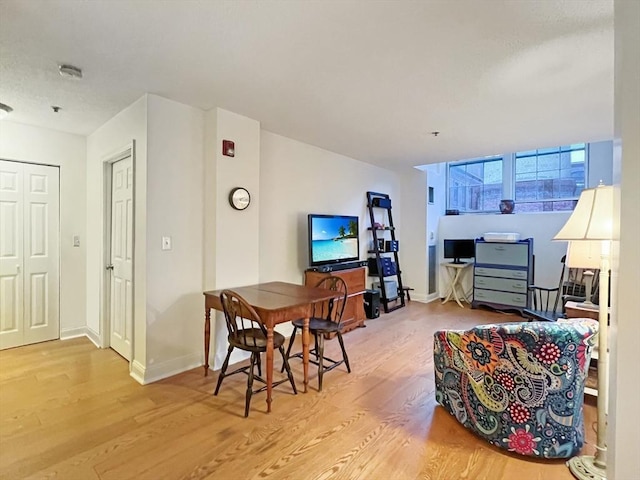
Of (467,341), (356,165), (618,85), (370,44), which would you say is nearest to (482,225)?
(356,165)

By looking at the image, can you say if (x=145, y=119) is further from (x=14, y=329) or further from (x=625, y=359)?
(x=625, y=359)

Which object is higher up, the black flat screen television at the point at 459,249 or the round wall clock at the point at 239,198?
the round wall clock at the point at 239,198

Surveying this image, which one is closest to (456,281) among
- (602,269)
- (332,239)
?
(332,239)

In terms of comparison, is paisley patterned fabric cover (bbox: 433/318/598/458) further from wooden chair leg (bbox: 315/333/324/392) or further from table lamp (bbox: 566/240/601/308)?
wooden chair leg (bbox: 315/333/324/392)

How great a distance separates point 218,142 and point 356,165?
260cm

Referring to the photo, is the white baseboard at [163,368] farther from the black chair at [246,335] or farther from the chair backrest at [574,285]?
the chair backrest at [574,285]

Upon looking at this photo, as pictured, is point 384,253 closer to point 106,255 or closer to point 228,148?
point 228,148

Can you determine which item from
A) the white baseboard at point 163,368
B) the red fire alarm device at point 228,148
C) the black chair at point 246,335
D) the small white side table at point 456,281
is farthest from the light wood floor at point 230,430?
the small white side table at point 456,281

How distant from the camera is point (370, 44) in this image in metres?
1.96

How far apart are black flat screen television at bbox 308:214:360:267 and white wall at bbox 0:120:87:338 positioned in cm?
274

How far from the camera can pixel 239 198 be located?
10.4ft

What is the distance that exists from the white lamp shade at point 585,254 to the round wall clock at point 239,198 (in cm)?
261

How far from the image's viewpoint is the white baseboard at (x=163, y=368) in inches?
110

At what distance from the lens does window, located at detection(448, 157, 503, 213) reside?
6.01m
